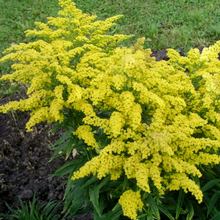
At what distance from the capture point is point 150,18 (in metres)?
8.97

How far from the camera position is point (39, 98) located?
4117mm

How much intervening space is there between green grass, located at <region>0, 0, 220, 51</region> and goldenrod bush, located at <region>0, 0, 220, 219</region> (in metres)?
3.80

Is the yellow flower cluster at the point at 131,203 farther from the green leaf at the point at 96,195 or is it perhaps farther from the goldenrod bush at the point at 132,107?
the green leaf at the point at 96,195

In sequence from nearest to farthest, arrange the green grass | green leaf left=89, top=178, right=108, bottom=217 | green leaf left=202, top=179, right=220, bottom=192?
green leaf left=89, top=178, right=108, bottom=217, green leaf left=202, top=179, right=220, bottom=192, the green grass

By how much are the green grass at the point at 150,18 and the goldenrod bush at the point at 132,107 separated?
3.80 metres

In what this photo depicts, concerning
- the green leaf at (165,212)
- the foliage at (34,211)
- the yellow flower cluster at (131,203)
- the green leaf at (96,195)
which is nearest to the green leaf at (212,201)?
the green leaf at (165,212)

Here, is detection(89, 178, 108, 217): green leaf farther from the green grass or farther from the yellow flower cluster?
the green grass

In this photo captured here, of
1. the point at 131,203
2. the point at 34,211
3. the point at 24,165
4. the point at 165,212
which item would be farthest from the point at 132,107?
the point at 24,165

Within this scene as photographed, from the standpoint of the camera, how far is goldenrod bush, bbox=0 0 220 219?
3.74 meters

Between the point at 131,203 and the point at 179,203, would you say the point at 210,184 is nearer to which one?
the point at 179,203

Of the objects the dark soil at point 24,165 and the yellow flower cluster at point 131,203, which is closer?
the yellow flower cluster at point 131,203

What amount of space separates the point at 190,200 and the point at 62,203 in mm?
1688

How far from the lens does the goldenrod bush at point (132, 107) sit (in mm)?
3738

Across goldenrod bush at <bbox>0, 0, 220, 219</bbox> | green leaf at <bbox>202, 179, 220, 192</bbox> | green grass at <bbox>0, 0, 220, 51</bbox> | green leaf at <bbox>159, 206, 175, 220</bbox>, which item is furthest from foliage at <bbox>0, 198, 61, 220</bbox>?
green grass at <bbox>0, 0, 220, 51</bbox>
